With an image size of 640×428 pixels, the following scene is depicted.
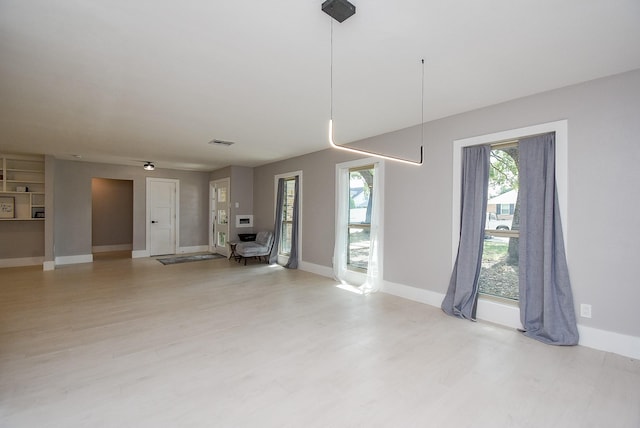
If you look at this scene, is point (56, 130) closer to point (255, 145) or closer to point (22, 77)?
point (22, 77)

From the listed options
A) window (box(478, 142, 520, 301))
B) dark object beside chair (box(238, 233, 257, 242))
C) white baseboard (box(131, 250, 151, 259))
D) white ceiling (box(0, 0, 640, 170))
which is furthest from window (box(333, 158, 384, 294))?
white baseboard (box(131, 250, 151, 259))

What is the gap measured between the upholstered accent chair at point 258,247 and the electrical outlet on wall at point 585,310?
589 cm

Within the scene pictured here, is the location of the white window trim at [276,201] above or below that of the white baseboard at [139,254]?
above

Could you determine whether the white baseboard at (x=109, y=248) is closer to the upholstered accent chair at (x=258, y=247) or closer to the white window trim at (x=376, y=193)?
the upholstered accent chair at (x=258, y=247)

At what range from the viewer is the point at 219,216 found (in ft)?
29.5

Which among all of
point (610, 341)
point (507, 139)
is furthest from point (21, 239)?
point (610, 341)

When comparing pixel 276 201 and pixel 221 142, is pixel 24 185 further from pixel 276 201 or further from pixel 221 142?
pixel 276 201

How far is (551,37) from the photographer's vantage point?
2209 mm

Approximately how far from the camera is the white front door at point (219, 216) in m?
8.35

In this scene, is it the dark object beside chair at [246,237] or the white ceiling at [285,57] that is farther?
the dark object beside chair at [246,237]

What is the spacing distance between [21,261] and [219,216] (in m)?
4.54

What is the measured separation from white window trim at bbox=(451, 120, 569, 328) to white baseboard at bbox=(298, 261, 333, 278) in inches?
101

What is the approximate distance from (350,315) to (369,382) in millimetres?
1463

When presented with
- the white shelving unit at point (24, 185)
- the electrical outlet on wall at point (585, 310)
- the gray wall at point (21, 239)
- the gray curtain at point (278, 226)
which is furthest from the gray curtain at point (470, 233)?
the gray wall at point (21, 239)
